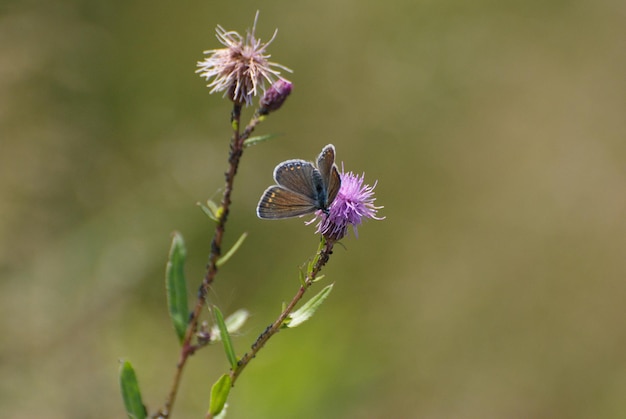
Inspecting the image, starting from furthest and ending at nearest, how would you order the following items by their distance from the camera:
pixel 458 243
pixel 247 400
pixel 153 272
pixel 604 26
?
pixel 604 26 → pixel 458 243 → pixel 153 272 → pixel 247 400

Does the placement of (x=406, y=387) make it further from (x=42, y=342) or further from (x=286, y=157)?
(x=42, y=342)

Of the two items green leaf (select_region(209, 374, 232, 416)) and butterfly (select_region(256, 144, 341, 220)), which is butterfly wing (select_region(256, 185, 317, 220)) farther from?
green leaf (select_region(209, 374, 232, 416))

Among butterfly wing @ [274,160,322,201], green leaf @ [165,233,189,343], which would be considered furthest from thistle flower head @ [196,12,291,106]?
green leaf @ [165,233,189,343]

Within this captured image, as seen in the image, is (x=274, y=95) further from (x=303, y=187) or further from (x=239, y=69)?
(x=303, y=187)

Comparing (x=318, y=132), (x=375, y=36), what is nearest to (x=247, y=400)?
(x=318, y=132)

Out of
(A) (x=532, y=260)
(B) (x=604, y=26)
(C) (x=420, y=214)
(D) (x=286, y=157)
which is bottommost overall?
(A) (x=532, y=260)
